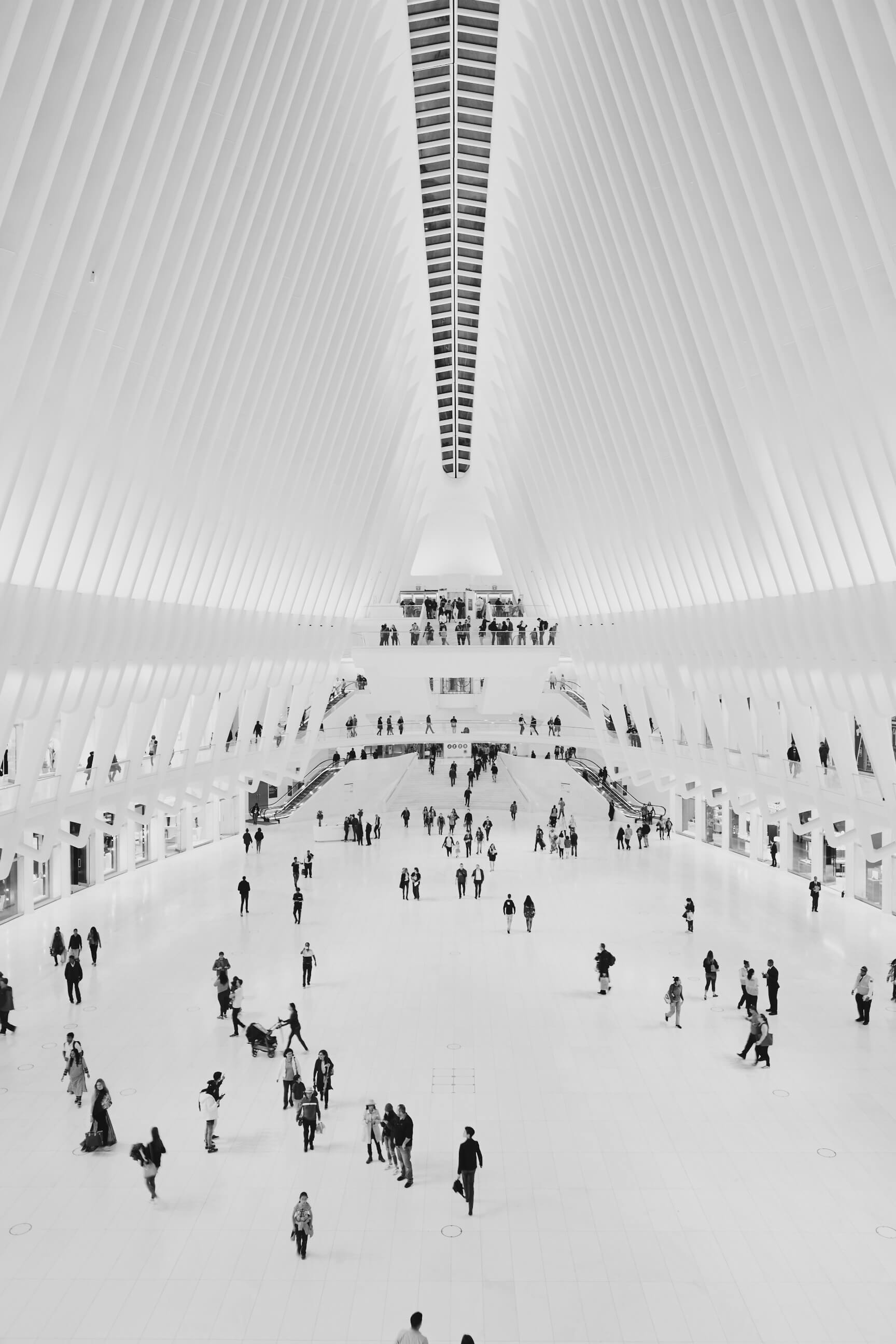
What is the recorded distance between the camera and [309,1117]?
10.1m

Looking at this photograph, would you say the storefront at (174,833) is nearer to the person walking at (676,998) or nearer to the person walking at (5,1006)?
the person walking at (5,1006)

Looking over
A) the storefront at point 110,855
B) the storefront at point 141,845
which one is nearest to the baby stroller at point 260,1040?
the storefront at point 110,855

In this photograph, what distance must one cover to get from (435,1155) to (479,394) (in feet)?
107

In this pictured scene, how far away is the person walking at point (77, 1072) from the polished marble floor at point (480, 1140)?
17.5 inches

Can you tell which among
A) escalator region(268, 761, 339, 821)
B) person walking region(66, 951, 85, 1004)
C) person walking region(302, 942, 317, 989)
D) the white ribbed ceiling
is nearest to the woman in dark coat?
person walking region(66, 951, 85, 1004)

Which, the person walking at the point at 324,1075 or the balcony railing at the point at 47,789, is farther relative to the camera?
the balcony railing at the point at 47,789

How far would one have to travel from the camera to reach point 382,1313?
7.63m

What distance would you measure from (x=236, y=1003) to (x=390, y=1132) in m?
4.91

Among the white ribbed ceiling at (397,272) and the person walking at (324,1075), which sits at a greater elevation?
the white ribbed ceiling at (397,272)

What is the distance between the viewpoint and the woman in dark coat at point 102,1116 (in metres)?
10.2

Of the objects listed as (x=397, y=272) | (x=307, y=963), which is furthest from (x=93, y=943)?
(x=397, y=272)

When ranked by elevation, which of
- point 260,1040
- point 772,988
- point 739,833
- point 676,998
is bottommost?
point 260,1040

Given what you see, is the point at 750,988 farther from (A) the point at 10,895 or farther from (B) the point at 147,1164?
(A) the point at 10,895

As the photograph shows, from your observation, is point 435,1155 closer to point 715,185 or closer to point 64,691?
point 64,691
